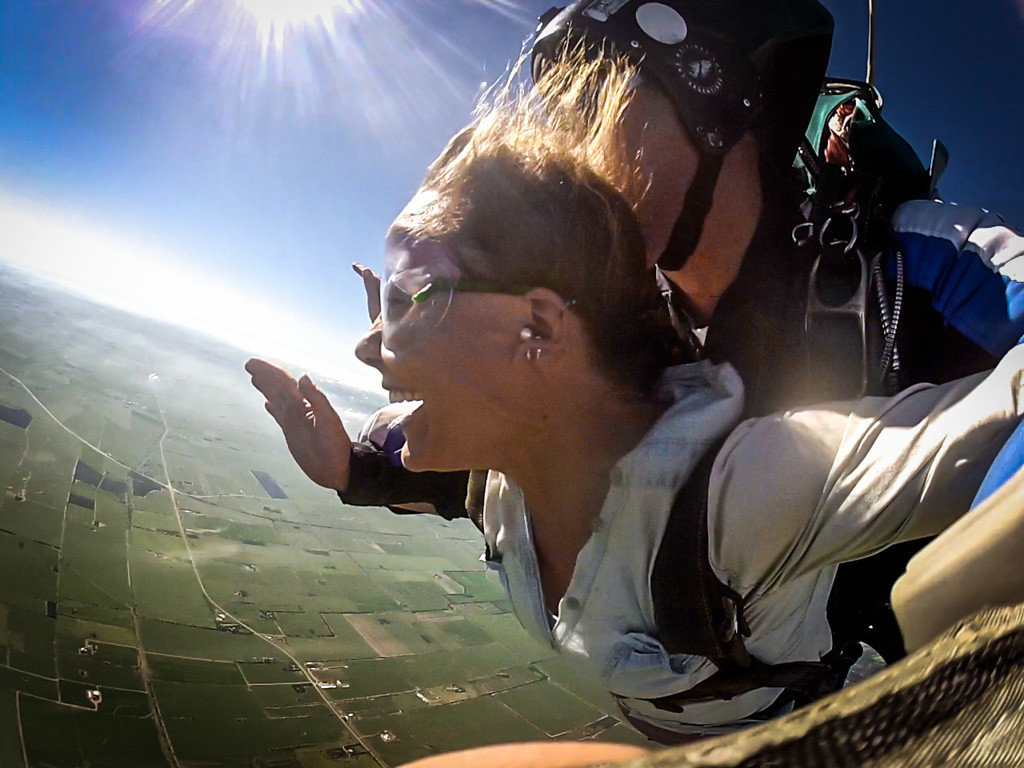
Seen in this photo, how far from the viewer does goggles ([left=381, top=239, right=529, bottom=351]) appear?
0.36 metres

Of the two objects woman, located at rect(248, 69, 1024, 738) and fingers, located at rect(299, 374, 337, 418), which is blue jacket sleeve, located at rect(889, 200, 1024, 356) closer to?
woman, located at rect(248, 69, 1024, 738)

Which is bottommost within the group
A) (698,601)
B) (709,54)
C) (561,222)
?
(698,601)

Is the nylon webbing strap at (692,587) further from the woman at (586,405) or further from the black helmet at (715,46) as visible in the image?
the black helmet at (715,46)

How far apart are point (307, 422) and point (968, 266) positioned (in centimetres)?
68

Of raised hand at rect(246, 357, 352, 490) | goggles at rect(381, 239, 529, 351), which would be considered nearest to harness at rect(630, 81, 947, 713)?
goggles at rect(381, 239, 529, 351)

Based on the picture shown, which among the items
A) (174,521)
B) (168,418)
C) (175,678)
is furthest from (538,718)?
(168,418)

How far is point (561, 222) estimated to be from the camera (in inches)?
14.0

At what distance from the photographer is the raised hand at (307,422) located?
1.92 ft

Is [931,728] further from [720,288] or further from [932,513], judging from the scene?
[720,288]

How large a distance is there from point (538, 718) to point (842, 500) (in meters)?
0.79

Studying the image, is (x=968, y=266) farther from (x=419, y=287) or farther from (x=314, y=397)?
(x=314, y=397)

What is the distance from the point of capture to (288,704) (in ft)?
3.93

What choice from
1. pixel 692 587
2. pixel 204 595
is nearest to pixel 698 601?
pixel 692 587

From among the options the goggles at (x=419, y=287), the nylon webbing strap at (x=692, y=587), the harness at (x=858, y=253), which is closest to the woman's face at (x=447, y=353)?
the goggles at (x=419, y=287)
